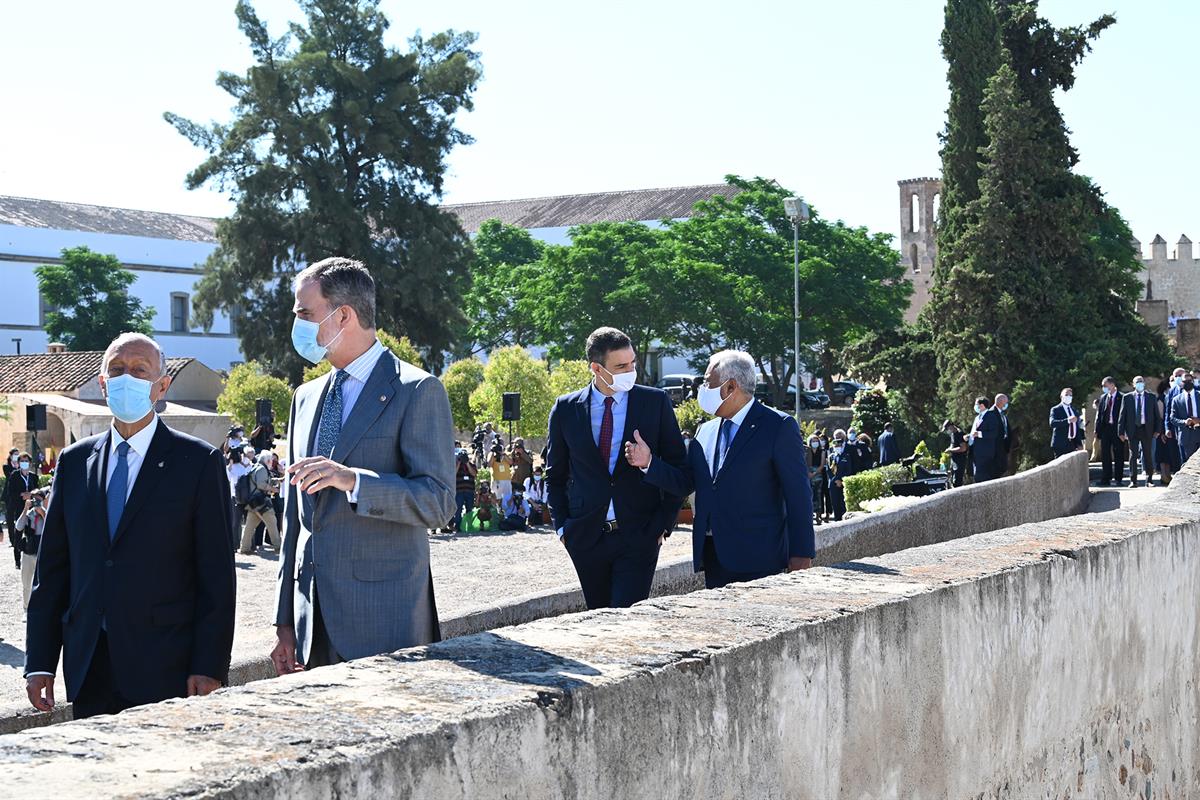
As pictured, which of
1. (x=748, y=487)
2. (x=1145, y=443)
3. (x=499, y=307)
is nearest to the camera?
(x=748, y=487)

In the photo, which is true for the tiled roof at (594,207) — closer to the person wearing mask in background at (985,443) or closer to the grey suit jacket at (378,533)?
the person wearing mask in background at (985,443)

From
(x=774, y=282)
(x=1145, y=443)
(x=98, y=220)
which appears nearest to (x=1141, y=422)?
(x=1145, y=443)

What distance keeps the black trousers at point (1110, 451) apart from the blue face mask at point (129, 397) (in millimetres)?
20969

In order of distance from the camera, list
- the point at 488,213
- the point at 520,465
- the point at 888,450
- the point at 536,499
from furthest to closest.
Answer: the point at 488,213 < the point at 888,450 < the point at 520,465 < the point at 536,499

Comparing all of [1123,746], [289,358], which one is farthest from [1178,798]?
[289,358]

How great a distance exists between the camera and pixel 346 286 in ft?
13.7

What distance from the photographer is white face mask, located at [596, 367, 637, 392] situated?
617 cm

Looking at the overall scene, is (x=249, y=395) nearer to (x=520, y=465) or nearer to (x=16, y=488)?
(x=520, y=465)

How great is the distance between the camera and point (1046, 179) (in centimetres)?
3416

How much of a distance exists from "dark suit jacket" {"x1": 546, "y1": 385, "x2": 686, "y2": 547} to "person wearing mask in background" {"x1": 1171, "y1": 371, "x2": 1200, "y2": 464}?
1689 cm

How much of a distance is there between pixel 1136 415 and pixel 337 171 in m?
35.0

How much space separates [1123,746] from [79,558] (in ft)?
12.7

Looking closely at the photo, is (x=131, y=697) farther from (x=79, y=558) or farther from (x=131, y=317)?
(x=131, y=317)

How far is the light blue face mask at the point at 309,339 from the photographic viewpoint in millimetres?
4195
